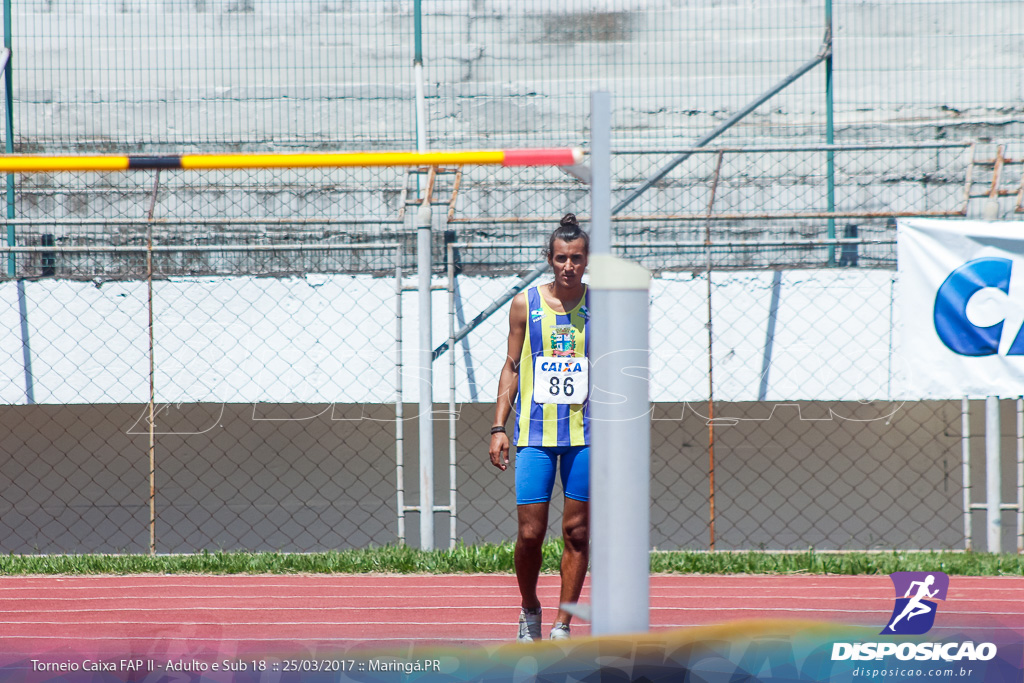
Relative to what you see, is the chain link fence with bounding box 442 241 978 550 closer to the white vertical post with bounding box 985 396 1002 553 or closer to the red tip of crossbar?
the white vertical post with bounding box 985 396 1002 553

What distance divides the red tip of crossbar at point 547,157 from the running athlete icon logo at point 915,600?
2.30m

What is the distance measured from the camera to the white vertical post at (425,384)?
5445 millimetres

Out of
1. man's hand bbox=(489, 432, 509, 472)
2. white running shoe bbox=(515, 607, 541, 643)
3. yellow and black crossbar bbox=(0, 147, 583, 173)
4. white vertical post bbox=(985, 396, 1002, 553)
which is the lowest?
white running shoe bbox=(515, 607, 541, 643)

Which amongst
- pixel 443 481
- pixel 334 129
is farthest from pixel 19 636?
pixel 334 129

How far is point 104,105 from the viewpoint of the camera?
7652 mm

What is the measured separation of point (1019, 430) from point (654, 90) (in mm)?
3790

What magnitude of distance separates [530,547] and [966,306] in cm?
282

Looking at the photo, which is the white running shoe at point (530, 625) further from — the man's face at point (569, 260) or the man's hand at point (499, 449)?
the man's face at point (569, 260)

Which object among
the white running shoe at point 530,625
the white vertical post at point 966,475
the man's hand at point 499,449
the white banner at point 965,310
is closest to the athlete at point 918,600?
the white vertical post at point 966,475

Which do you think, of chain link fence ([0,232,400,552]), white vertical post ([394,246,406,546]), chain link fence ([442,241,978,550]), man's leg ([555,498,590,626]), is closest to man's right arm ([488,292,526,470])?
man's leg ([555,498,590,626])

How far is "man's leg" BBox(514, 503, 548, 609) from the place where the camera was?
143 inches

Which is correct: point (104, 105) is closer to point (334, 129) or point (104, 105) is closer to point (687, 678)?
point (334, 129)

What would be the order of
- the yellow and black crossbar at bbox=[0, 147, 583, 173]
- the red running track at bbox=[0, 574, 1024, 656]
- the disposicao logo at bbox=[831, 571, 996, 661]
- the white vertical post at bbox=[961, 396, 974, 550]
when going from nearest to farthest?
the yellow and black crossbar at bbox=[0, 147, 583, 173]
the disposicao logo at bbox=[831, 571, 996, 661]
the red running track at bbox=[0, 574, 1024, 656]
the white vertical post at bbox=[961, 396, 974, 550]

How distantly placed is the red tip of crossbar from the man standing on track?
2.78ft
